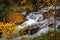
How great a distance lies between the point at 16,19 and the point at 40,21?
1.67 metres

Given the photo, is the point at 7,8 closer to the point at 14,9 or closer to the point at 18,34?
the point at 14,9

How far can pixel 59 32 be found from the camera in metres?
10.8

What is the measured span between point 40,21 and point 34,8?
3.33 meters

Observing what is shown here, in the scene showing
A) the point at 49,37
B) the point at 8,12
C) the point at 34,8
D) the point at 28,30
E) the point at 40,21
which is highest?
the point at 34,8

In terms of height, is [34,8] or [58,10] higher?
[34,8]

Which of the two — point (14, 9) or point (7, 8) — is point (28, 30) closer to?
point (7, 8)

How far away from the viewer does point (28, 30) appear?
1220 cm

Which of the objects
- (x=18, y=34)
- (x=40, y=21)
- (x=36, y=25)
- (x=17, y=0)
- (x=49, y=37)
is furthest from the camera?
(x=17, y=0)

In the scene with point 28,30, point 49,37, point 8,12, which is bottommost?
point 49,37

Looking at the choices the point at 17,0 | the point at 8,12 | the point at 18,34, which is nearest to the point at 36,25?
the point at 18,34

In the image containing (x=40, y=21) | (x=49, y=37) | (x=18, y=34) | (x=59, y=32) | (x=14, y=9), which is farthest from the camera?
(x=14, y=9)

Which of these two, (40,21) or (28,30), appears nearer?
(28,30)

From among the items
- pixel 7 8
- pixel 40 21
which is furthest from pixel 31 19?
pixel 7 8

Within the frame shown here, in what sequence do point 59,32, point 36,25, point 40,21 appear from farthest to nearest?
point 40,21, point 36,25, point 59,32
